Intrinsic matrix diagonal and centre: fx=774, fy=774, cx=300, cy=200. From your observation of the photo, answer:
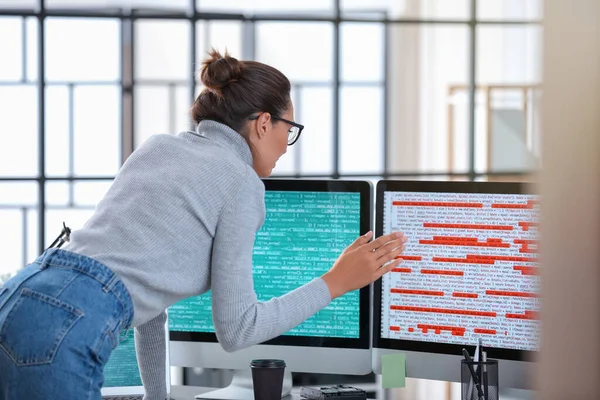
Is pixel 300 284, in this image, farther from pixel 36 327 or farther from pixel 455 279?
pixel 36 327

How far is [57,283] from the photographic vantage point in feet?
3.74

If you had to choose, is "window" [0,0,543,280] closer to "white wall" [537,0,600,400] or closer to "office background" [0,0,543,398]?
"office background" [0,0,543,398]

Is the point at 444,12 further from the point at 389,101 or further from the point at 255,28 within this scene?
the point at 255,28

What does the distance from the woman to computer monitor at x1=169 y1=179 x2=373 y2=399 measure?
0.17m

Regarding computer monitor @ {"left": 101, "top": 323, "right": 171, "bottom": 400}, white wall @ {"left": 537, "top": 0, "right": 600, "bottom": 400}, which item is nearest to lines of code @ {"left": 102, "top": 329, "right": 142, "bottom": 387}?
computer monitor @ {"left": 101, "top": 323, "right": 171, "bottom": 400}

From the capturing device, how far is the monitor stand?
1540 millimetres

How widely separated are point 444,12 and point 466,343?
2.98 metres

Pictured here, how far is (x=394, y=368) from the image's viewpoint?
1.50 m

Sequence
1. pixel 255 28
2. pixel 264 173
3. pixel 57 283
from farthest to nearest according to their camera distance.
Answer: pixel 255 28
pixel 264 173
pixel 57 283

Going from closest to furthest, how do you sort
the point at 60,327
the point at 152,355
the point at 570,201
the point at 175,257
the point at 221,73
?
the point at 570,201 < the point at 60,327 < the point at 175,257 < the point at 221,73 < the point at 152,355

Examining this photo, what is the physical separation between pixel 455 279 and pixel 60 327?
2.44ft

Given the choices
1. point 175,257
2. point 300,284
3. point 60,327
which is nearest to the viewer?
point 60,327

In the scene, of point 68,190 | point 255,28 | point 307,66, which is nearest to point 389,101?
point 307,66

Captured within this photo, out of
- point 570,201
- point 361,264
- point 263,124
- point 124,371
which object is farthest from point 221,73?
point 570,201
